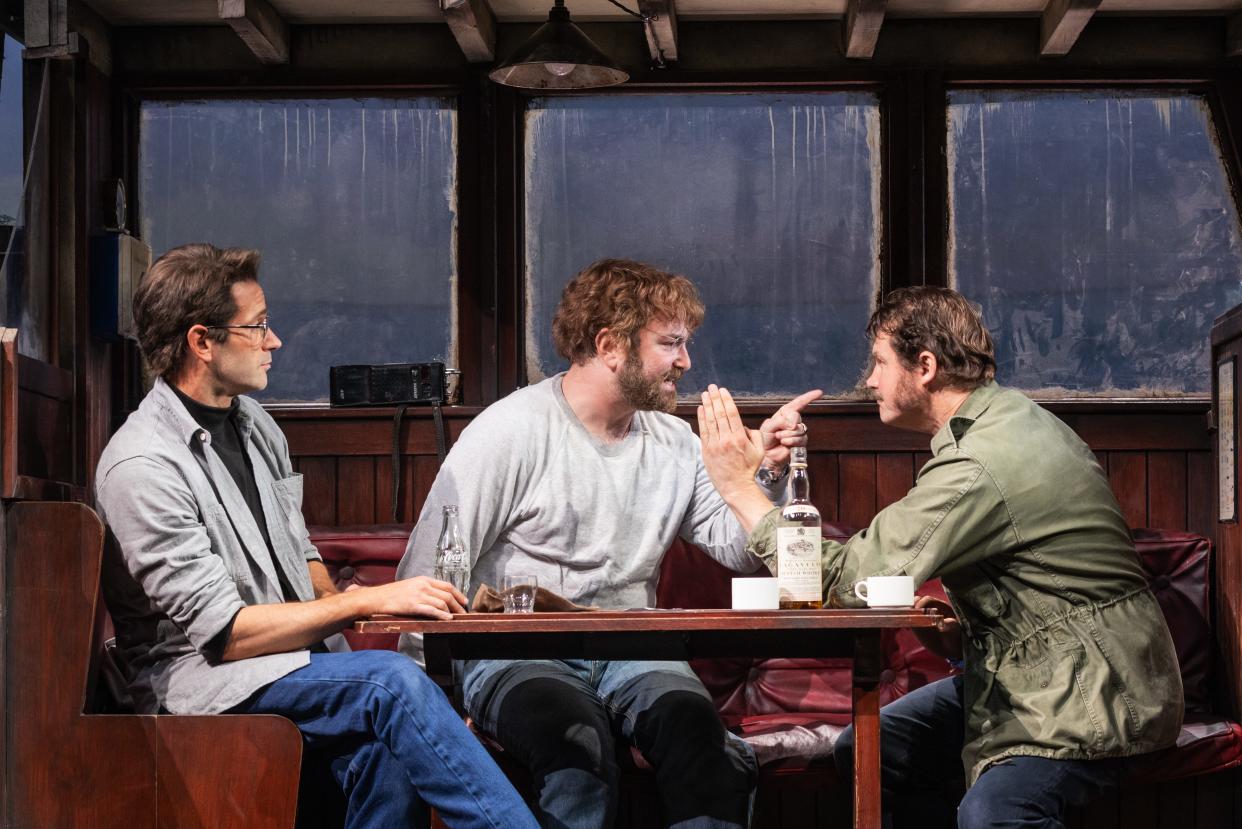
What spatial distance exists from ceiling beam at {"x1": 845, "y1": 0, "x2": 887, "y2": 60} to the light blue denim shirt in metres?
2.34

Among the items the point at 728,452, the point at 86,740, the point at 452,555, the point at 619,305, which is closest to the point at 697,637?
the point at 728,452

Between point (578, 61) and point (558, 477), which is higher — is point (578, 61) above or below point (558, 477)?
above

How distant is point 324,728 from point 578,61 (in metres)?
1.95

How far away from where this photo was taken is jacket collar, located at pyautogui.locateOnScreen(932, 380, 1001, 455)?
2986 mm

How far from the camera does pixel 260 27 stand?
436cm

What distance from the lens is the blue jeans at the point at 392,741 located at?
8.75ft

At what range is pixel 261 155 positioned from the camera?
475 cm

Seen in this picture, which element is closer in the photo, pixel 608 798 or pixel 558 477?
pixel 608 798

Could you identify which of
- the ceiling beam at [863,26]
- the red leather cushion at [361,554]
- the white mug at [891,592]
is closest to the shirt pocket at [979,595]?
the white mug at [891,592]

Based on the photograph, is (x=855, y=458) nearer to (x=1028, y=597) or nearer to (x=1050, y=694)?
(x=1028, y=597)

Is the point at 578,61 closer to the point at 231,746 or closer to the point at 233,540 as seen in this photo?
the point at 233,540

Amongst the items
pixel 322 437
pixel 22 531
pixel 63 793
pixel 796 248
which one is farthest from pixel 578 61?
pixel 63 793

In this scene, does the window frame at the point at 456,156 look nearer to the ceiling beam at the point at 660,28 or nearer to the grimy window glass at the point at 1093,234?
the ceiling beam at the point at 660,28

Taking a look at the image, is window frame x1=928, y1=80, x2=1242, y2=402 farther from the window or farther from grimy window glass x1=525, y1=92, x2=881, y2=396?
the window
